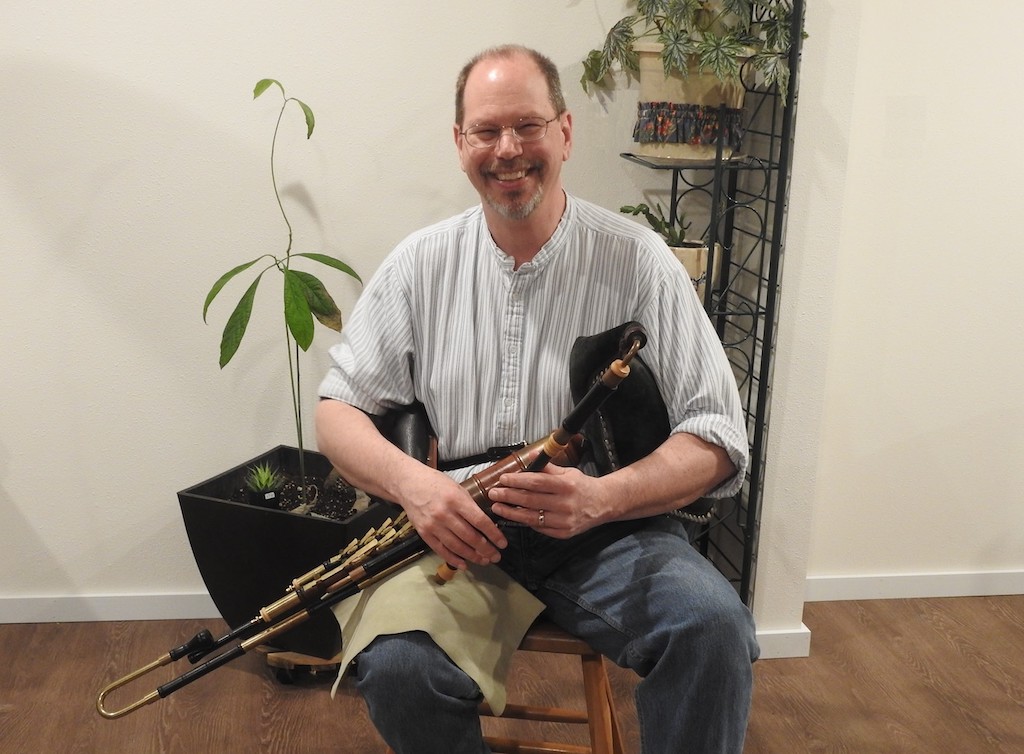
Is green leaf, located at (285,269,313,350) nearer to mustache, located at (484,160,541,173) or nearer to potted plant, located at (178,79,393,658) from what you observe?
potted plant, located at (178,79,393,658)

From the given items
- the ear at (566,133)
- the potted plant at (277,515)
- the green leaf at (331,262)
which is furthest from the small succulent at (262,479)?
the ear at (566,133)

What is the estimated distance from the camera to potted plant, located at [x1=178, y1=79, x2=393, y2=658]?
6.95 ft

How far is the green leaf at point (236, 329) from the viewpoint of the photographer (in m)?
2.12

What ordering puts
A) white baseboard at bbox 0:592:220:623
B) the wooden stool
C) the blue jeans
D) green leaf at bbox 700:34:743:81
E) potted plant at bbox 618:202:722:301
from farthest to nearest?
white baseboard at bbox 0:592:220:623 < potted plant at bbox 618:202:722:301 < green leaf at bbox 700:34:743:81 < the wooden stool < the blue jeans

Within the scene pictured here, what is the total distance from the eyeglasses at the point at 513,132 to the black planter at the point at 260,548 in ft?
2.95

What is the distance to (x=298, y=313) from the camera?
2.09 meters

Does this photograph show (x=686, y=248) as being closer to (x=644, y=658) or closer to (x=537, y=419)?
(x=537, y=419)

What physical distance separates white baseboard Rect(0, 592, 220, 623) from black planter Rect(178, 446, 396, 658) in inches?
13.7

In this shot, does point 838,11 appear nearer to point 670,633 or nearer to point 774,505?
point 774,505

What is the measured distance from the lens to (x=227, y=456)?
2.54 m

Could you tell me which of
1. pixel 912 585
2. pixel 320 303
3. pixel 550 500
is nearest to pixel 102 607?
pixel 320 303

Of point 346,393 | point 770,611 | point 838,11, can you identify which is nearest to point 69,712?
point 346,393

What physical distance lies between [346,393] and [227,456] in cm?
98

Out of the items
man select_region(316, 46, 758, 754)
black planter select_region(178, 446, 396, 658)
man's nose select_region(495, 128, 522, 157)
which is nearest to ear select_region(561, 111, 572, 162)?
man select_region(316, 46, 758, 754)
